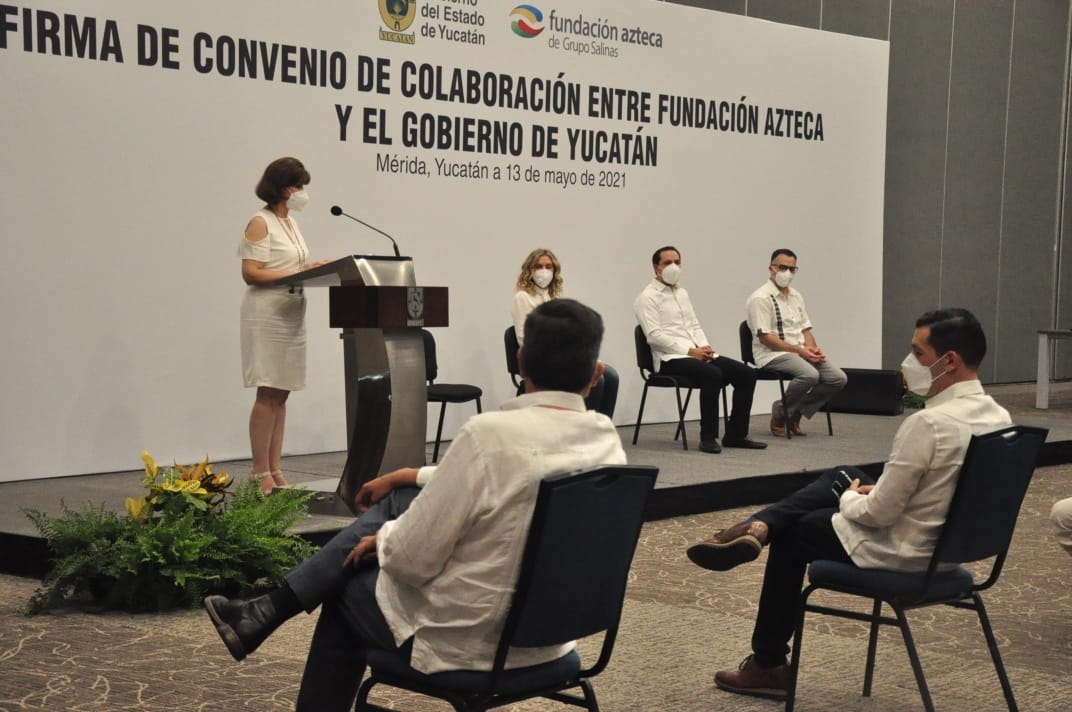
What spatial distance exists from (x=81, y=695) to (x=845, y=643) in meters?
2.32

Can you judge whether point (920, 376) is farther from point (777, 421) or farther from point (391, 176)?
point (777, 421)

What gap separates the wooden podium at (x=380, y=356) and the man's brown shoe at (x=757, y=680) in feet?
6.66

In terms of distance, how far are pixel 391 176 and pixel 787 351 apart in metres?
2.79

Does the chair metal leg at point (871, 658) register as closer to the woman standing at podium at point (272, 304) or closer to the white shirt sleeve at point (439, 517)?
the white shirt sleeve at point (439, 517)

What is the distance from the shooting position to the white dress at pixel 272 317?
18.8 ft

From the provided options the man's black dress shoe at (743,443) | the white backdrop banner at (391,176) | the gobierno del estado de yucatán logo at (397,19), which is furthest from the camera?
the man's black dress shoe at (743,443)

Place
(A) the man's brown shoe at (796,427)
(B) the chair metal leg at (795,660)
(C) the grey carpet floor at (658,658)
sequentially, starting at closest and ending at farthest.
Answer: (B) the chair metal leg at (795,660)
(C) the grey carpet floor at (658,658)
(A) the man's brown shoe at (796,427)

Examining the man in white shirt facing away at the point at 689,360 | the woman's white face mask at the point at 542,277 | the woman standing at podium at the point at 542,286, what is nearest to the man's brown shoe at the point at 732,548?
the woman standing at podium at the point at 542,286

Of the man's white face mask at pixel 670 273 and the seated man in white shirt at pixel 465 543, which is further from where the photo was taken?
the man's white face mask at pixel 670 273

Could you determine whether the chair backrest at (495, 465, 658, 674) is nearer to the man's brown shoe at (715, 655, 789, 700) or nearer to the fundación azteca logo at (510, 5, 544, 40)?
the man's brown shoe at (715, 655, 789, 700)

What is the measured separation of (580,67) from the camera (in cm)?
871

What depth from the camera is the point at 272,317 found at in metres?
5.76

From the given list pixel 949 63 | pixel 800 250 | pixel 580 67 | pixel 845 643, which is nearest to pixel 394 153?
pixel 580 67

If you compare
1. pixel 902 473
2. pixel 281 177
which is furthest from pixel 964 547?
pixel 281 177
